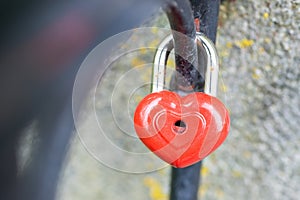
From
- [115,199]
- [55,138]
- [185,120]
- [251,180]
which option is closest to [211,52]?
[185,120]

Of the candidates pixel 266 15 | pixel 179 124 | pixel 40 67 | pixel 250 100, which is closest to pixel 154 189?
pixel 250 100

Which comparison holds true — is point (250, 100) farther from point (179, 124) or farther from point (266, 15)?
point (179, 124)

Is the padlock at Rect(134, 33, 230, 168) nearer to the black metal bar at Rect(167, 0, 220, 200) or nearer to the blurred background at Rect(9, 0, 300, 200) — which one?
the black metal bar at Rect(167, 0, 220, 200)

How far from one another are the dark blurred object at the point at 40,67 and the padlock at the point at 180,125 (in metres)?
0.11

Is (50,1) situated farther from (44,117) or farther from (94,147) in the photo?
(94,147)

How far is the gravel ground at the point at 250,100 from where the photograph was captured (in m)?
0.58

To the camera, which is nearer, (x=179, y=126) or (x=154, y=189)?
(x=179, y=126)

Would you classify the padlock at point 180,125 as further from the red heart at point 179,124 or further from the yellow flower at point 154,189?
the yellow flower at point 154,189

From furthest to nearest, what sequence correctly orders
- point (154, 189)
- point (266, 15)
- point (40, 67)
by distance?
point (154, 189)
point (266, 15)
point (40, 67)

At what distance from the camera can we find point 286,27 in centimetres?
58

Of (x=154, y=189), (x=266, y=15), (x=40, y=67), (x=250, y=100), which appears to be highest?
(x=40, y=67)

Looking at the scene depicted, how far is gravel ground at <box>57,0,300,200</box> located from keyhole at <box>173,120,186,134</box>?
0.57ft

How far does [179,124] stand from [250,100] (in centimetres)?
31

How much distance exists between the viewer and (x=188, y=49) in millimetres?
365
